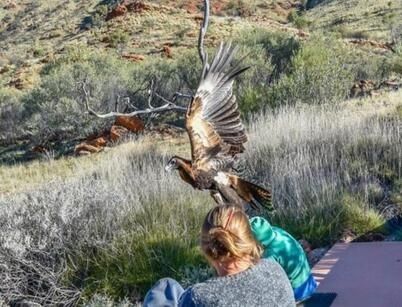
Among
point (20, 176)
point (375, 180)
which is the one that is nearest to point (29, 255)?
point (375, 180)

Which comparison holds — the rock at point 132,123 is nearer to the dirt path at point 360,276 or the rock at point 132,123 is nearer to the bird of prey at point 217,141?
the bird of prey at point 217,141

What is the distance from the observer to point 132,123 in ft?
55.4

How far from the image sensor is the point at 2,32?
59312 millimetres

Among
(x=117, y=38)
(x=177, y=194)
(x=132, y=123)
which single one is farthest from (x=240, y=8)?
(x=177, y=194)

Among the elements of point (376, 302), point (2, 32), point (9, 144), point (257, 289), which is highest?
Result: point (257, 289)

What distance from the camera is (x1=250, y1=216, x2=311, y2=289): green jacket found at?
13.0ft

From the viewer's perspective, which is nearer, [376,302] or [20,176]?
[376,302]

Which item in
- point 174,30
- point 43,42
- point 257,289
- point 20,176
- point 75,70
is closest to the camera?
point 257,289

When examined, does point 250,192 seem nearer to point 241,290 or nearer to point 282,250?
point 282,250

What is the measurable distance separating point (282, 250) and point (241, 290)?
4.72 feet

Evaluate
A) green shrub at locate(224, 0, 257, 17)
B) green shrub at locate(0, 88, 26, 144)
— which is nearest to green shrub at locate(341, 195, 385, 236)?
green shrub at locate(0, 88, 26, 144)

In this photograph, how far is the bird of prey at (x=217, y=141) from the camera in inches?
202

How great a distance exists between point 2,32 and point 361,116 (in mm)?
52469

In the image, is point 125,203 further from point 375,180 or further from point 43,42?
point 43,42
